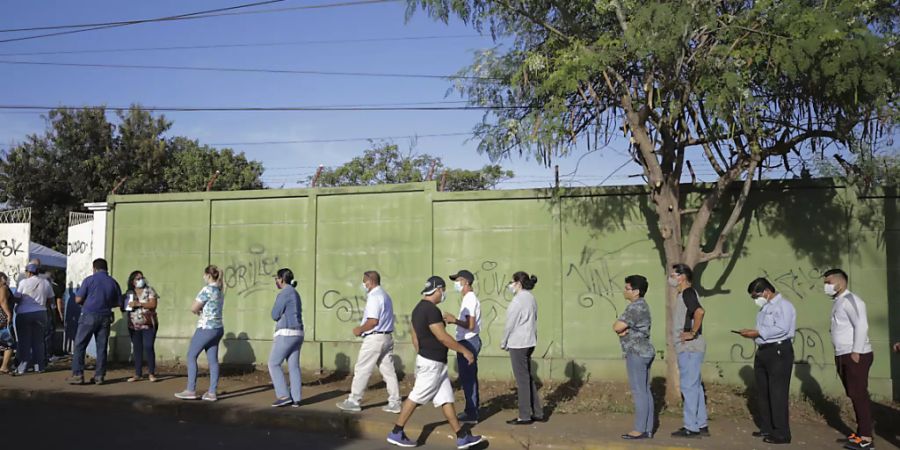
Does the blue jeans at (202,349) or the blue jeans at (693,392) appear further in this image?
the blue jeans at (202,349)

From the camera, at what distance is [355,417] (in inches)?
339

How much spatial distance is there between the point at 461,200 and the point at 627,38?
396 centimetres

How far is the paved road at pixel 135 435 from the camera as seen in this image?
7.64m

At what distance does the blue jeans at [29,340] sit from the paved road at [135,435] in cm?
260

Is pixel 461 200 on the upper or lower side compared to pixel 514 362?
upper

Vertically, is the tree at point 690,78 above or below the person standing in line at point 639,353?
above

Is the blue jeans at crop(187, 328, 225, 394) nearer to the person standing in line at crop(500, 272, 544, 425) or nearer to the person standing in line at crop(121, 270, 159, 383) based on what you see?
the person standing in line at crop(121, 270, 159, 383)

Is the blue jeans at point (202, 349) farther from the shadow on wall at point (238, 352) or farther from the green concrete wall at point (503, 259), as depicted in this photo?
the shadow on wall at point (238, 352)

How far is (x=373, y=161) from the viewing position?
113ft

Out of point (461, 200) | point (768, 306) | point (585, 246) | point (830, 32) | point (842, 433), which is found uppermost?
point (830, 32)

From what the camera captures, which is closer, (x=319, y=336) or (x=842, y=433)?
(x=842, y=433)

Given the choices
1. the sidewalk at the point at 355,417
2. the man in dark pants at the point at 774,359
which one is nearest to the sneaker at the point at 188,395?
the sidewalk at the point at 355,417

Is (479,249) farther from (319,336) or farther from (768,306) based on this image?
(768,306)

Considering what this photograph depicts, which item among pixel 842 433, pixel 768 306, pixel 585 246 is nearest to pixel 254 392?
pixel 585 246
